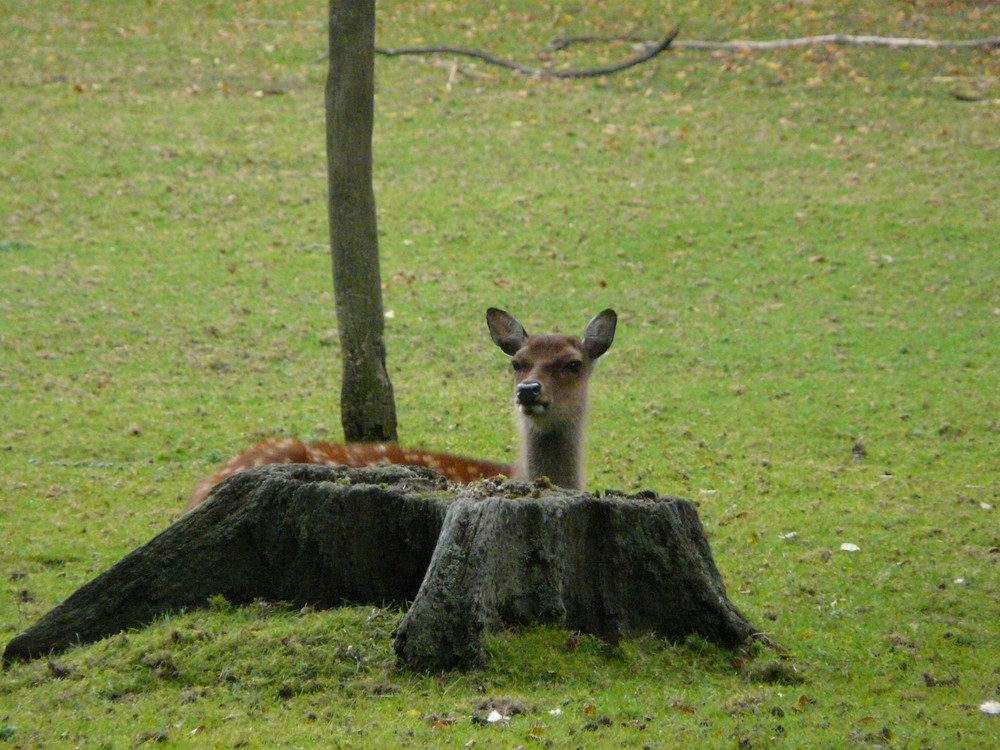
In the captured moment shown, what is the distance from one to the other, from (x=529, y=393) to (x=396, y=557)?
6.58ft

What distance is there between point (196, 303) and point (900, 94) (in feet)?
39.6

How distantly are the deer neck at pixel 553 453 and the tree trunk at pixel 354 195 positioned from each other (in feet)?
6.58

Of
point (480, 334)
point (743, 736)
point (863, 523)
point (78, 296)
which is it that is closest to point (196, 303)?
point (78, 296)

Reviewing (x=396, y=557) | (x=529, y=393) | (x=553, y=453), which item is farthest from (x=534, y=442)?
(x=396, y=557)

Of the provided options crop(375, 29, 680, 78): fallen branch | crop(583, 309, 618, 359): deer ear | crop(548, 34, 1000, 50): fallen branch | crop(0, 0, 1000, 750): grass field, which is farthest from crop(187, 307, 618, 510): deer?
crop(548, 34, 1000, 50): fallen branch

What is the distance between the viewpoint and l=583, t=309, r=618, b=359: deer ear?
9.14 m

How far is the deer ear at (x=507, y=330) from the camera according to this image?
9.22m

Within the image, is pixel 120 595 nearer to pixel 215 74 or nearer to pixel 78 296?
pixel 78 296

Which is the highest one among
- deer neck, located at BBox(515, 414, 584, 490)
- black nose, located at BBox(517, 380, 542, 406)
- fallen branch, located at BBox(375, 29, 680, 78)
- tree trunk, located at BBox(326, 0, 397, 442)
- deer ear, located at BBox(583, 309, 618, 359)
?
fallen branch, located at BBox(375, 29, 680, 78)

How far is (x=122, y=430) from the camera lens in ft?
38.0

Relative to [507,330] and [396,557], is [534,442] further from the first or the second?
[396,557]

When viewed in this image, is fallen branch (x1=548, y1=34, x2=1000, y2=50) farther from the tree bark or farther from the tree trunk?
the tree bark

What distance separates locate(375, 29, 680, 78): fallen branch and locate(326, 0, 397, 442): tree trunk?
13.0 meters

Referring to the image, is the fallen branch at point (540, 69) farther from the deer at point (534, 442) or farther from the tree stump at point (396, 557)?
the tree stump at point (396, 557)
